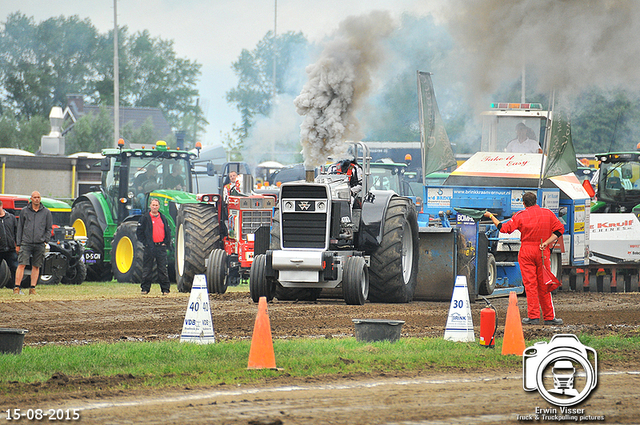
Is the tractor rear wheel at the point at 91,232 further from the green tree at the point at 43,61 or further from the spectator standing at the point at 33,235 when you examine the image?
the green tree at the point at 43,61

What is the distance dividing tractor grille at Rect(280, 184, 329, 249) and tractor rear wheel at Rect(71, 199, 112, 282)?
901 cm

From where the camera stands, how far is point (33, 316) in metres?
11.9

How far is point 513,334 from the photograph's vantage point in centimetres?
852

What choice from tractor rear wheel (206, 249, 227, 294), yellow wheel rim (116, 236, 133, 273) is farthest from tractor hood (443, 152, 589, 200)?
yellow wheel rim (116, 236, 133, 273)

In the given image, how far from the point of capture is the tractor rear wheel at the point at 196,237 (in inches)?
617

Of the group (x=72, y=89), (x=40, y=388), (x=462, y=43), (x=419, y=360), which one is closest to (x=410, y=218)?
(x=462, y=43)

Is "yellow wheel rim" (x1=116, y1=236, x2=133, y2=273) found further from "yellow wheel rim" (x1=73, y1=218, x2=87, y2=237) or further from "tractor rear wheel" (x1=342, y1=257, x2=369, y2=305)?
"tractor rear wheel" (x1=342, y1=257, x2=369, y2=305)

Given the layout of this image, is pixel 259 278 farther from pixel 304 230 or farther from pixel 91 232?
pixel 91 232

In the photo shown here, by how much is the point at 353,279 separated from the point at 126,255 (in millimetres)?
8764

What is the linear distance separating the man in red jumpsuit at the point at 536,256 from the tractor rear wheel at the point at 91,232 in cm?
1147

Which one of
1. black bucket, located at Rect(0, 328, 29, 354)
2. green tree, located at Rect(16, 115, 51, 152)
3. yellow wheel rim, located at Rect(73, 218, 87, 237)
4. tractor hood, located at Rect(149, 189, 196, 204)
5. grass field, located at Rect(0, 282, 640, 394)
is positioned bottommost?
grass field, located at Rect(0, 282, 640, 394)

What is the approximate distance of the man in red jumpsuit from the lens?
438 inches

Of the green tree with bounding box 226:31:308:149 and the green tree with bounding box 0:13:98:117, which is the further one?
the green tree with bounding box 0:13:98:117

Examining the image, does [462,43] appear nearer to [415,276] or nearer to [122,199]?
[415,276]
